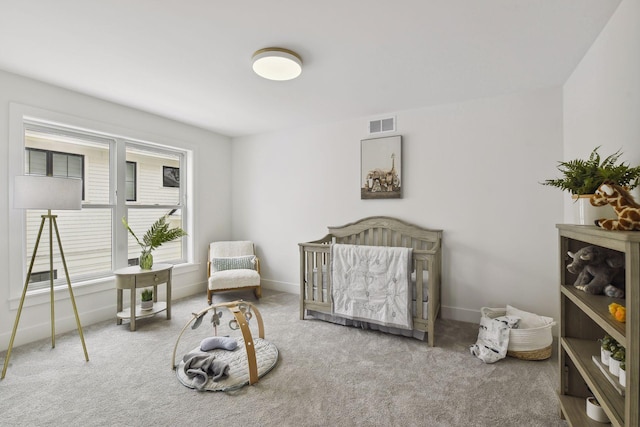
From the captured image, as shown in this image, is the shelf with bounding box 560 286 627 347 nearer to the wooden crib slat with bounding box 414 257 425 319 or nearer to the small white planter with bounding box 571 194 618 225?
the small white planter with bounding box 571 194 618 225

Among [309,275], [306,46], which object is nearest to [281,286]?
[309,275]

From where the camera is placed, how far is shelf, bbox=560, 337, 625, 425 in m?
1.13

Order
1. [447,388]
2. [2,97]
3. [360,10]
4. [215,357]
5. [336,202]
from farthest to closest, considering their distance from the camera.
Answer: [336,202] < [2,97] < [215,357] < [447,388] < [360,10]

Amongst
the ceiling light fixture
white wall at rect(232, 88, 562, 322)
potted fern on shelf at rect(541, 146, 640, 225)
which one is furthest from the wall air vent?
potted fern on shelf at rect(541, 146, 640, 225)

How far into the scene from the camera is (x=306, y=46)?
6.87ft

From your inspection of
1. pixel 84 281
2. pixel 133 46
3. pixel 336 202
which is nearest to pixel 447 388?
pixel 336 202

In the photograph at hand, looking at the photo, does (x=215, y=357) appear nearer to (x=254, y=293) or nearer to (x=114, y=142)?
(x=254, y=293)

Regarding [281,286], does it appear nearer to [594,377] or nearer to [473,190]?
[473,190]

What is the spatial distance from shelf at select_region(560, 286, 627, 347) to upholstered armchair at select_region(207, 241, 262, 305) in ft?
10.0

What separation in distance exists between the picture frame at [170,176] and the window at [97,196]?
0.14 feet

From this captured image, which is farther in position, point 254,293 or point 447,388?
point 254,293

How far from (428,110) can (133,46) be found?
2786 millimetres

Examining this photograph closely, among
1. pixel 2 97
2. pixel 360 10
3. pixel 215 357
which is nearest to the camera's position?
pixel 360 10

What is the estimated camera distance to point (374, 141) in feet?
11.8
